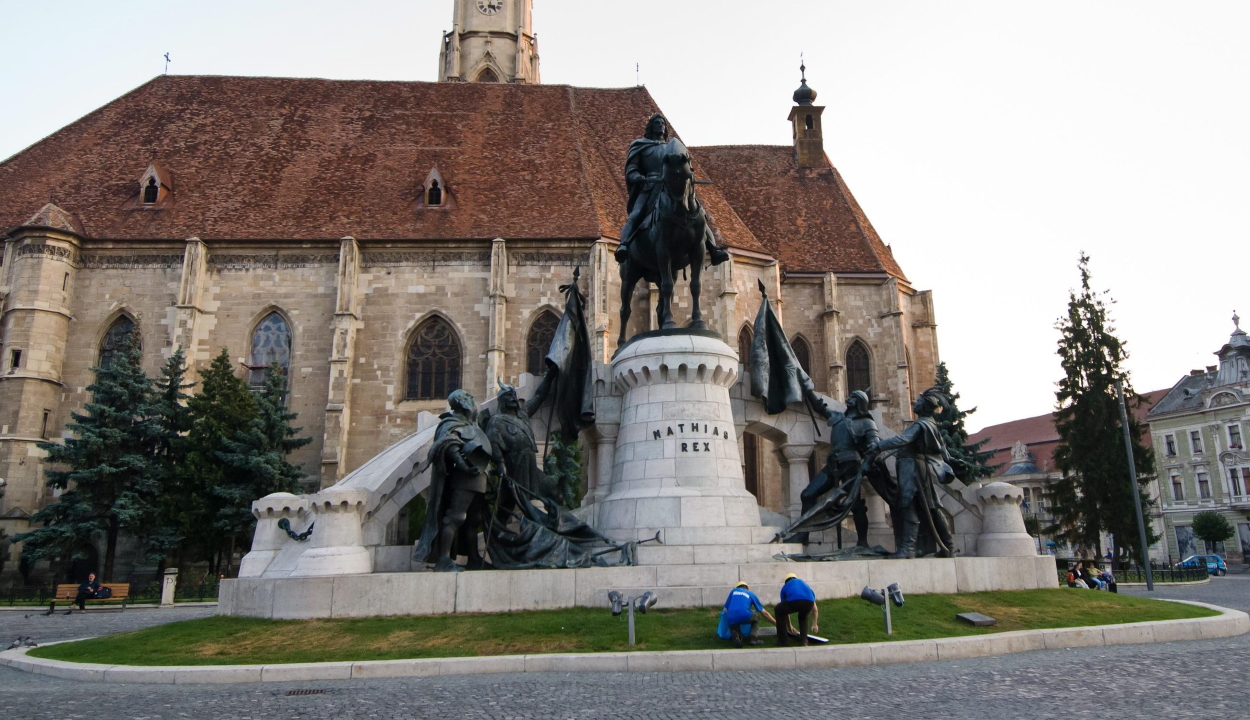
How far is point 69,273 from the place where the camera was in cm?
2734

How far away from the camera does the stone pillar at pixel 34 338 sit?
25203mm

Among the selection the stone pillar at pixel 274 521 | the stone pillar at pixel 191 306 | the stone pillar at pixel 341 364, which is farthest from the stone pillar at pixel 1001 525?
the stone pillar at pixel 191 306

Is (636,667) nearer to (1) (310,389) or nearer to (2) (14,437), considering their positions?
(1) (310,389)

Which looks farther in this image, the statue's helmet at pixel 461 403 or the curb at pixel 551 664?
the statue's helmet at pixel 461 403

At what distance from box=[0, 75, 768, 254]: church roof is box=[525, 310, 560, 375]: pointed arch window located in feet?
8.97

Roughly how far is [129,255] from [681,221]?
76.9 ft

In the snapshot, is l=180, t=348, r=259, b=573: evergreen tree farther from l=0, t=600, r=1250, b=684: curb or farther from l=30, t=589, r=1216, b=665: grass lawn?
l=0, t=600, r=1250, b=684: curb

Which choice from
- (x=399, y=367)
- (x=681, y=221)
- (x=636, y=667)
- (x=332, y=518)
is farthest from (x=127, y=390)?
(x=636, y=667)

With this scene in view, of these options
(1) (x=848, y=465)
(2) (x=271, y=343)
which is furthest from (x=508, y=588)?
(2) (x=271, y=343)

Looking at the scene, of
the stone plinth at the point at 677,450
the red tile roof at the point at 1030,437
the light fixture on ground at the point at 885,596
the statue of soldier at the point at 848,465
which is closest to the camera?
the light fixture on ground at the point at 885,596

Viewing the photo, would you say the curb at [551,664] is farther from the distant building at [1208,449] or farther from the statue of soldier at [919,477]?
the distant building at [1208,449]

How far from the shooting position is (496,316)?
2689cm

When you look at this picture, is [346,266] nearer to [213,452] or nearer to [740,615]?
[213,452]

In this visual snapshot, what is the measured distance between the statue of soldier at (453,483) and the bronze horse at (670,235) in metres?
3.34
